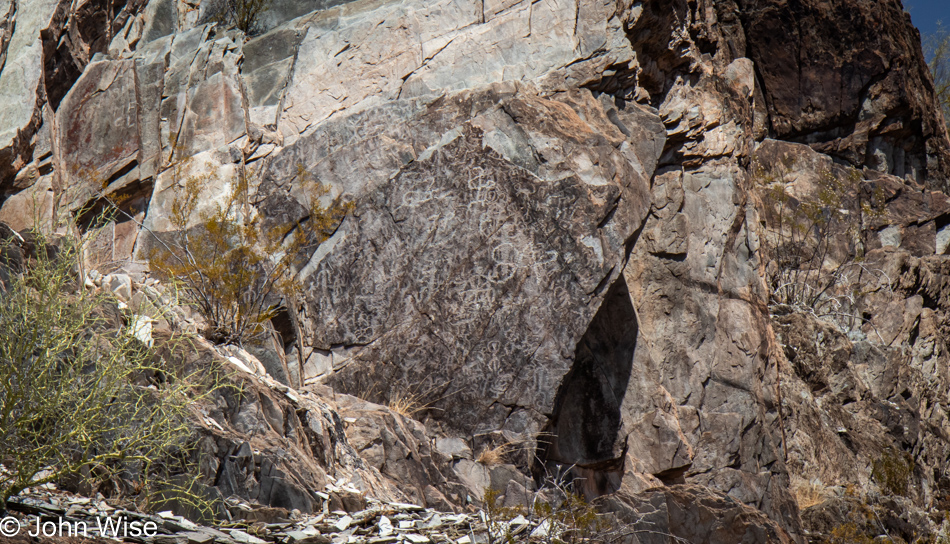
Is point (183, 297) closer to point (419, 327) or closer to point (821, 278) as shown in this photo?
point (419, 327)

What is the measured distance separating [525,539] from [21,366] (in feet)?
10.5

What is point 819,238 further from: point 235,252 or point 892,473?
point 235,252

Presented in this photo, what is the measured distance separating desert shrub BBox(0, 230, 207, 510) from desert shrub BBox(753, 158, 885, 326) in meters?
10.6

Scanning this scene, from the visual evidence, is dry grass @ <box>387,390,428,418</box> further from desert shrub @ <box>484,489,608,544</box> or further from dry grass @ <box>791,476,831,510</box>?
dry grass @ <box>791,476,831,510</box>

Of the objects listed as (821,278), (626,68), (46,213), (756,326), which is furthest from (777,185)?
(46,213)

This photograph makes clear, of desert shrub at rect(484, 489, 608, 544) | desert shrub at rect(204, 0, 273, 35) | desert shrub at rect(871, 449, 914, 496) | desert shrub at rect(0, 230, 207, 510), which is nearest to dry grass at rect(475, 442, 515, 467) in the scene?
desert shrub at rect(484, 489, 608, 544)

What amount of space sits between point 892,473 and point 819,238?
15.4 ft

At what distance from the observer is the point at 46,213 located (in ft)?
25.9

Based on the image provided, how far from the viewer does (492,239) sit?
810 cm

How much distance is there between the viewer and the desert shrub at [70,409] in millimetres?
4090

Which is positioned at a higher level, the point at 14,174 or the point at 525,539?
the point at 14,174

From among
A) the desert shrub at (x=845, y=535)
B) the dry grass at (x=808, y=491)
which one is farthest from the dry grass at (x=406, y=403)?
the dry grass at (x=808, y=491)

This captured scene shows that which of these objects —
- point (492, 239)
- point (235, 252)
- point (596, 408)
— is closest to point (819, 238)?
point (596, 408)

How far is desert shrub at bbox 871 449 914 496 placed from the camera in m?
10.2
